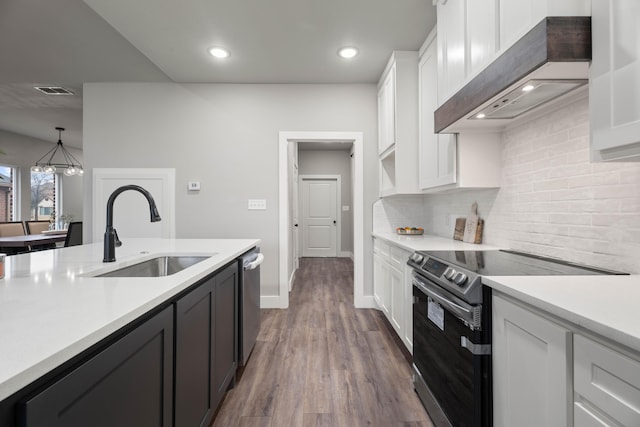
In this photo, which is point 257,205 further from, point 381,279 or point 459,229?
point 459,229

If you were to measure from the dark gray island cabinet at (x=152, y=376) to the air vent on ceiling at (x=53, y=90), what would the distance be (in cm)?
394

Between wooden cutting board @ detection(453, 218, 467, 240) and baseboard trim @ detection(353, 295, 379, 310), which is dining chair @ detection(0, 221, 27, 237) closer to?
baseboard trim @ detection(353, 295, 379, 310)

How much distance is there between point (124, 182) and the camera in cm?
337

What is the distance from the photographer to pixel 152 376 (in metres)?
0.89

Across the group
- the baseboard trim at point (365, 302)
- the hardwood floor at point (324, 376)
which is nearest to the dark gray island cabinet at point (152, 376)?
the hardwood floor at point (324, 376)

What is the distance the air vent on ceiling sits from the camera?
3.60 meters

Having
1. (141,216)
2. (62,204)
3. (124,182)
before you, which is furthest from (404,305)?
(62,204)

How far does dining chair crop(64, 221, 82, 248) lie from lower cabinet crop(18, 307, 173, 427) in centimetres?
390

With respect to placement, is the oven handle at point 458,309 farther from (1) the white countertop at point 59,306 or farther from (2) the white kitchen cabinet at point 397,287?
(1) the white countertop at point 59,306

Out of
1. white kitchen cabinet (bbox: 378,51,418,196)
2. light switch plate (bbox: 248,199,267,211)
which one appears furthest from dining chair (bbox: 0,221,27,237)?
white kitchen cabinet (bbox: 378,51,418,196)

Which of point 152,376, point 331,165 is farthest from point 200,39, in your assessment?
point 331,165

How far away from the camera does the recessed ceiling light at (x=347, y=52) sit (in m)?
2.64

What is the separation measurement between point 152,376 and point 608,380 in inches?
48.7

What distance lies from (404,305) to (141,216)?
123 inches
